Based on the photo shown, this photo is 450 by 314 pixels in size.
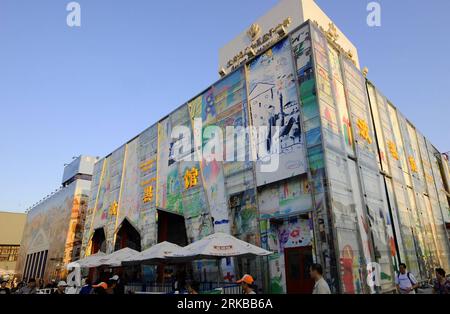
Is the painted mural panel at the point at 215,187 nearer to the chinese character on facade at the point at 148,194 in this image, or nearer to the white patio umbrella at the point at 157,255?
the white patio umbrella at the point at 157,255

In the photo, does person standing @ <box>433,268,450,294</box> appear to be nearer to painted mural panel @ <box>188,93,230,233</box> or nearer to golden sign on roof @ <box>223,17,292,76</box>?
painted mural panel @ <box>188,93,230,233</box>

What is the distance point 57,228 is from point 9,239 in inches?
1202

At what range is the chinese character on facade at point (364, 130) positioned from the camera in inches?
621

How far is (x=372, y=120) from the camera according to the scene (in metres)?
18.0

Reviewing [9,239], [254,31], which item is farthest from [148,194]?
[9,239]

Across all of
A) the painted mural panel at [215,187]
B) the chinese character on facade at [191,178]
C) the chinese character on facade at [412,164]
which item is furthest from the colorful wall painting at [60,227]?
the chinese character on facade at [412,164]

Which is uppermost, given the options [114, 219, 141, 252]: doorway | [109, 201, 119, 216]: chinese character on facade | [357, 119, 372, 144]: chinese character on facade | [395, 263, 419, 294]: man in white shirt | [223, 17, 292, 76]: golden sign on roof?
[223, 17, 292, 76]: golden sign on roof

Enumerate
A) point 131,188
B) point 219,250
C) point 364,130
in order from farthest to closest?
point 131,188 < point 364,130 < point 219,250

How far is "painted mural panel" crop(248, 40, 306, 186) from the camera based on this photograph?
13.1m

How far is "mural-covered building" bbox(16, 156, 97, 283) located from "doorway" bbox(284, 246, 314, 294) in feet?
90.2

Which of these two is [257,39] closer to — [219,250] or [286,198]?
[286,198]

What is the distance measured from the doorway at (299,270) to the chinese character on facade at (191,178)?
707cm

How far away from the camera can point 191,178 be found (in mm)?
17891

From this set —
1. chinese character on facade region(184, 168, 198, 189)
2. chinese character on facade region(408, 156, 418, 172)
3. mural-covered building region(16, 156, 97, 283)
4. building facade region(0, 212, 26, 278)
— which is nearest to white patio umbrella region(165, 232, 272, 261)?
chinese character on facade region(184, 168, 198, 189)
